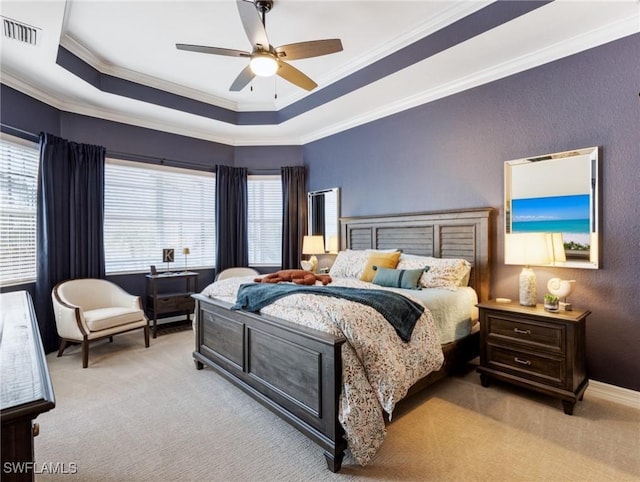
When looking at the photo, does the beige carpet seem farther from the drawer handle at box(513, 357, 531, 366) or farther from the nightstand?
the drawer handle at box(513, 357, 531, 366)

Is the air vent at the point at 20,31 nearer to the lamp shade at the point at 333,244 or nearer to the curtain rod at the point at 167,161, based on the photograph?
the curtain rod at the point at 167,161

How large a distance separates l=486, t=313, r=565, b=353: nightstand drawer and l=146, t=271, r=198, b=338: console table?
347 centimetres

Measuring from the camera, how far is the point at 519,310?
2.74 metres

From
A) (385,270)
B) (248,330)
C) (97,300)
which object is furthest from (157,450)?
(97,300)

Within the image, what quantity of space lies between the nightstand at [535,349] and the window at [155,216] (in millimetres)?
4298

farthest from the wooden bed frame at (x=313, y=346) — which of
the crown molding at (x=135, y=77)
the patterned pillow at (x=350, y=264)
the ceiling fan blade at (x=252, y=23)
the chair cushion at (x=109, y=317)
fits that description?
the crown molding at (x=135, y=77)

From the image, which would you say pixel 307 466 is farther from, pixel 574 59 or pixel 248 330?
pixel 574 59

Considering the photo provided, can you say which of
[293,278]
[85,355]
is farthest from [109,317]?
[293,278]

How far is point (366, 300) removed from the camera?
2.34 m

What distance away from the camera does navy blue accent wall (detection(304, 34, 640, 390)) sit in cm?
269

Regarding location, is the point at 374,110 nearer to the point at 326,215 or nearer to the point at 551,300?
the point at 326,215

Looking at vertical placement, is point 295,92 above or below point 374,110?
above

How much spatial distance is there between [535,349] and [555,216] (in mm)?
1223

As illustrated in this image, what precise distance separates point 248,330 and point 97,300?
2.63m
